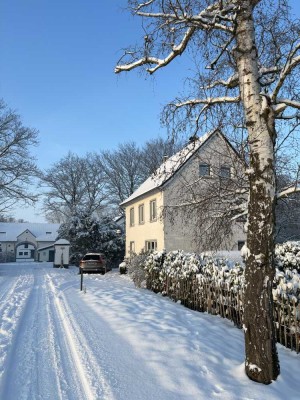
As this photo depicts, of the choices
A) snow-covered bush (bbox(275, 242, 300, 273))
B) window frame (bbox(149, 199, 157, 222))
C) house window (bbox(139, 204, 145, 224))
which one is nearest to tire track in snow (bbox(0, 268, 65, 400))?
snow-covered bush (bbox(275, 242, 300, 273))

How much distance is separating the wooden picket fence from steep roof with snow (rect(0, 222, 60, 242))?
59.5m

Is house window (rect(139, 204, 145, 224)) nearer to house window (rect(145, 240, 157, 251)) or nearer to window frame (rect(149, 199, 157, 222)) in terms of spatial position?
house window (rect(145, 240, 157, 251))

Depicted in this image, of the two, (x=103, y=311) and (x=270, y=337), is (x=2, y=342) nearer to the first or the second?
(x=103, y=311)

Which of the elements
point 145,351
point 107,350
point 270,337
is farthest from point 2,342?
point 270,337

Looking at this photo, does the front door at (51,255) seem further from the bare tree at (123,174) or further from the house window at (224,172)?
the house window at (224,172)

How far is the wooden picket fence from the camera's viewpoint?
674cm

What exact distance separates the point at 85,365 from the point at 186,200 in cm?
840

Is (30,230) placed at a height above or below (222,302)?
above

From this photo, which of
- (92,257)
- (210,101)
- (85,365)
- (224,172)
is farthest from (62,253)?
(210,101)

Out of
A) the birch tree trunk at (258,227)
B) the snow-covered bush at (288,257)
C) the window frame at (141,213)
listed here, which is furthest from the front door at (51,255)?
the birch tree trunk at (258,227)

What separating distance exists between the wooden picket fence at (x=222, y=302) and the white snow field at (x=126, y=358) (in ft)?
1.14

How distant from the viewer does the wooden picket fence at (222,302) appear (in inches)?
265

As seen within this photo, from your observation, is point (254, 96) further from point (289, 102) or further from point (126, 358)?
point (126, 358)

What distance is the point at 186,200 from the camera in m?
12.7
